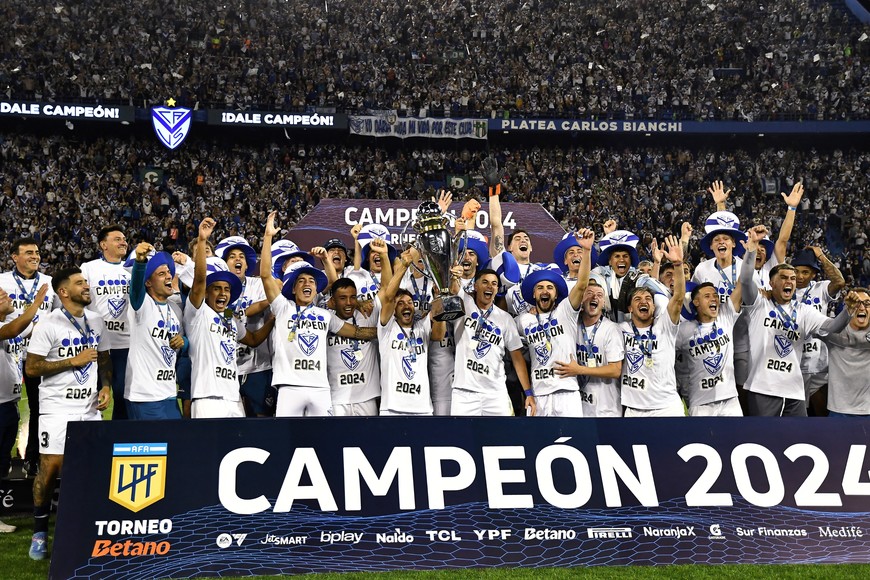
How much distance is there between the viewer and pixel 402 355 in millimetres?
7297

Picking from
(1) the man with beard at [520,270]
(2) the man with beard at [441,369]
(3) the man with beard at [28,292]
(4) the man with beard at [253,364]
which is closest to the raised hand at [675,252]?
(1) the man with beard at [520,270]

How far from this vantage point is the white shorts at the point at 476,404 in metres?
7.25

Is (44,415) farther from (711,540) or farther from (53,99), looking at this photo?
(53,99)

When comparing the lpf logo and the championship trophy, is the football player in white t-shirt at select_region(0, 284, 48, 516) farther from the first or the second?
the lpf logo

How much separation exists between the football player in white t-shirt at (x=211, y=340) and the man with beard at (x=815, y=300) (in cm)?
553

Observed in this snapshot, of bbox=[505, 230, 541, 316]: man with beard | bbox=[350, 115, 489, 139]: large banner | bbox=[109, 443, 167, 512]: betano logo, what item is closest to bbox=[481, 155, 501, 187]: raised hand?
bbox=[505, 230, 541, 316]: man with beard

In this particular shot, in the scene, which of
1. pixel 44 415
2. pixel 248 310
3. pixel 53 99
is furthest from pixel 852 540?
pixel 53 99

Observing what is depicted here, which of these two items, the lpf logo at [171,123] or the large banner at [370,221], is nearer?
the large banner at [370,221]

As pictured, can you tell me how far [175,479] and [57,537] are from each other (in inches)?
31.5

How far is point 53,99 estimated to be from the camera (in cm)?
3148

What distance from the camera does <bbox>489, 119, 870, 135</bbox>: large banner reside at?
34.2m

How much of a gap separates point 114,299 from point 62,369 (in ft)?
3.89

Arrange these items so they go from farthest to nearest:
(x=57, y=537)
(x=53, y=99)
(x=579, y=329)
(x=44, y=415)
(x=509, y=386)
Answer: (x=53, y=99) → (x=509, y=386) → (x=579, y=329) → (x=44, y=415) → (x=57, y=537)

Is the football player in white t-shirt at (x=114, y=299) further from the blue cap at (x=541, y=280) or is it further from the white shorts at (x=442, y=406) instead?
the blue cap at (x=541, y=280)
